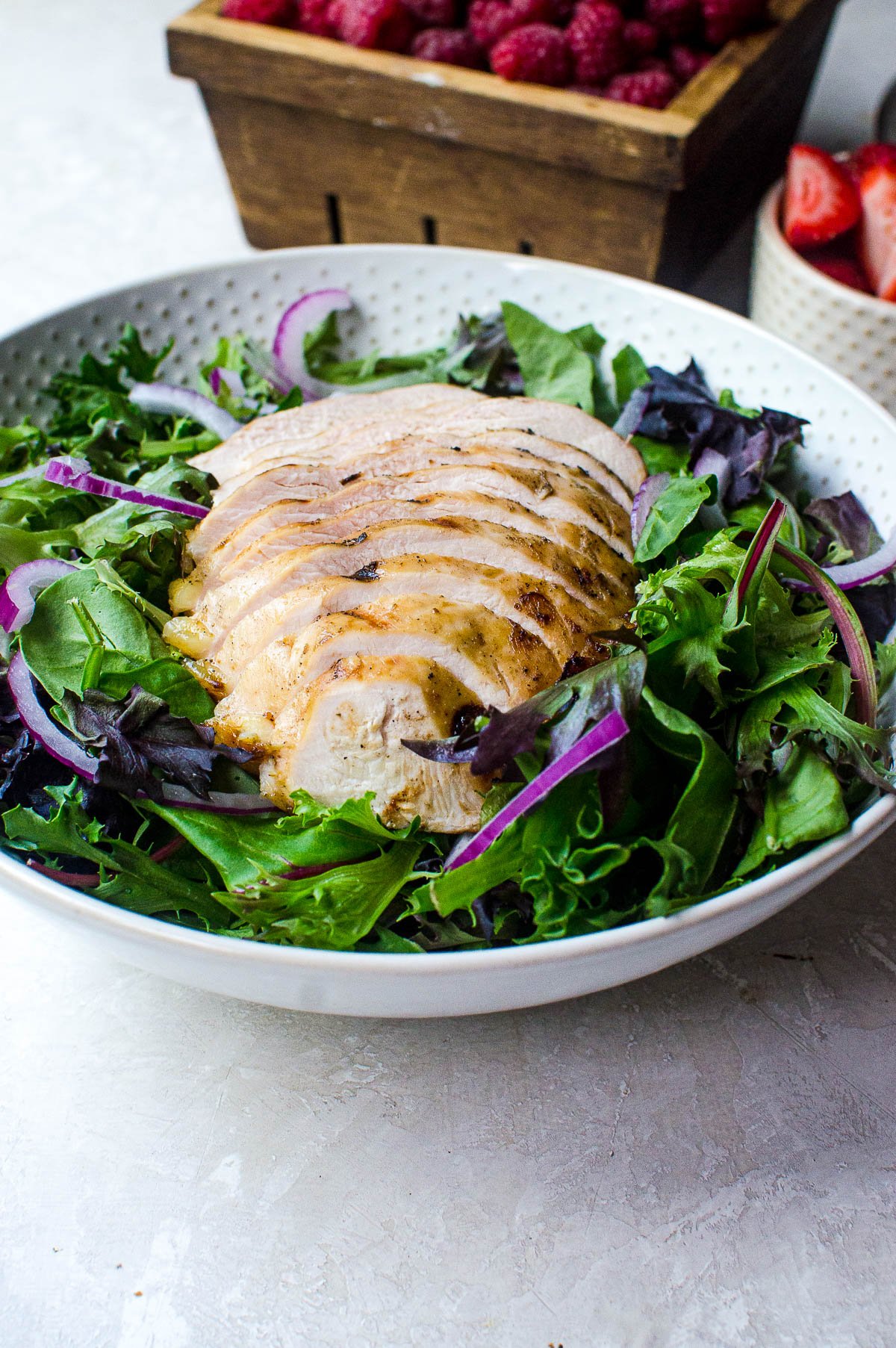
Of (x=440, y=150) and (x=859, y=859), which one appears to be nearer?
(x=859, y=859)

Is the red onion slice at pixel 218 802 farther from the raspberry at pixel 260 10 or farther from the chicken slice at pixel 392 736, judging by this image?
the raspberry at pixel 260 10

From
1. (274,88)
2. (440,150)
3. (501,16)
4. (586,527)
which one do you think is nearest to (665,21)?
(501,16)

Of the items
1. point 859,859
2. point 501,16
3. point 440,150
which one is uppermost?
point 501,16

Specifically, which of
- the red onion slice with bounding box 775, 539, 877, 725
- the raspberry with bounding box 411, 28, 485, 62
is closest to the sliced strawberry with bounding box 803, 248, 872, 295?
the raspberry with bounding box 411, 28, 485, 62

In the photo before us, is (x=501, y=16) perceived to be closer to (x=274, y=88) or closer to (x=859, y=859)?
(x=274, y=88)

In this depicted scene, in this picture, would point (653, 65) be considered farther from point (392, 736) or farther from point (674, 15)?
point (392, 736)

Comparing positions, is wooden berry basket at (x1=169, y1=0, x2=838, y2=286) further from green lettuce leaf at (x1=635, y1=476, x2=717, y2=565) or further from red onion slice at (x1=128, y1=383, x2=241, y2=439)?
green lettuce leaf at (x1=635, y1=476, x2=717, y2=565)
